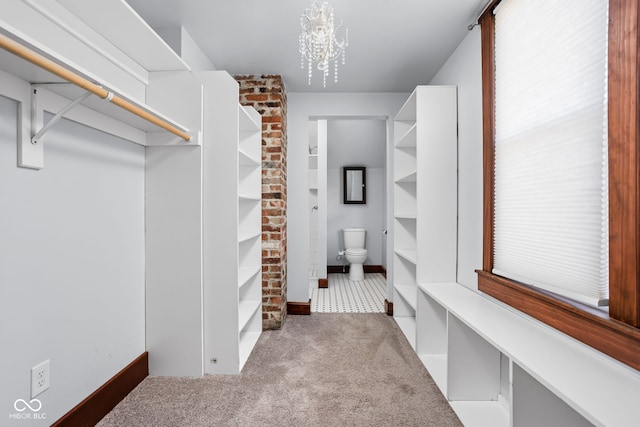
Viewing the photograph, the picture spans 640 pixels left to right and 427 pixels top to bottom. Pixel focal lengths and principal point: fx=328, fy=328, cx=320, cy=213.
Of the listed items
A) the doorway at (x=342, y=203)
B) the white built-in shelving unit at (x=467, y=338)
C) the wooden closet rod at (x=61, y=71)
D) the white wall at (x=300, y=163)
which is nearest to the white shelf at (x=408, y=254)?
the white built-in shelving unit at (x=467, y=338)

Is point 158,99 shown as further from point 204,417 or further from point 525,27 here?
point 525,27

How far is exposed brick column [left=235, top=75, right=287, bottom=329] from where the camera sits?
3.05 meters

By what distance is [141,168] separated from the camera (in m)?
2.04

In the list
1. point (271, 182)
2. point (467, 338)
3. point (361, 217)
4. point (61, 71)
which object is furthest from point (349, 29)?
point (361, 217)

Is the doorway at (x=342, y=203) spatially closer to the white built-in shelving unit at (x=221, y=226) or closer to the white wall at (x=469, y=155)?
the white wall at (x=469, y=155)

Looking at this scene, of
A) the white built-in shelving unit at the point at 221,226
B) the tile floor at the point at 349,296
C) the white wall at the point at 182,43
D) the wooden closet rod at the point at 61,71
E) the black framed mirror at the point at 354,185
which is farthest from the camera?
the black framed mirror at the point at 354,185

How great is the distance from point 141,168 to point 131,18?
34.2 inches

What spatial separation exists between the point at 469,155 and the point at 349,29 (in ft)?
4.03

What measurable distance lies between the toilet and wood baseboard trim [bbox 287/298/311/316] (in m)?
1.80

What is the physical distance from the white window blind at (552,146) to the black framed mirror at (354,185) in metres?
3.77

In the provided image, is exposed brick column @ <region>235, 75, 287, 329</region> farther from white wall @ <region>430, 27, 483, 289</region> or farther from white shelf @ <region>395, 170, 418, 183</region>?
white wall @ <region>430, 27, 483, 289</region>

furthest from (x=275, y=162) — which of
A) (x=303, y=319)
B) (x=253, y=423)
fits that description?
(x=253, y=423)

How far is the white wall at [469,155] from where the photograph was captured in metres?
2.21

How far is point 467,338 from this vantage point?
1.86 meters
